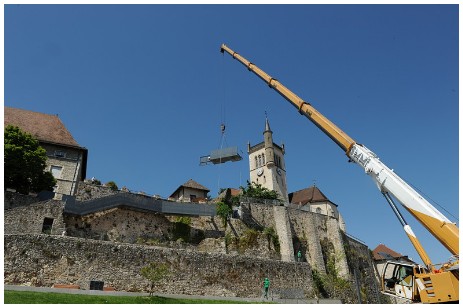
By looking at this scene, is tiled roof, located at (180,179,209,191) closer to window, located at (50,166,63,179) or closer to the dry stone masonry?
the dry stone masonry

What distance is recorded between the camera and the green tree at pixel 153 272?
19516 millimetres

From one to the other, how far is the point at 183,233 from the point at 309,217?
50.3 ft

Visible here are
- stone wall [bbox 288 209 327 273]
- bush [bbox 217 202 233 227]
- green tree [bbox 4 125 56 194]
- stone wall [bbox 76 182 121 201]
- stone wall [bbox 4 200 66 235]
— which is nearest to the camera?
stone wall [bbox 4 200 66 235]

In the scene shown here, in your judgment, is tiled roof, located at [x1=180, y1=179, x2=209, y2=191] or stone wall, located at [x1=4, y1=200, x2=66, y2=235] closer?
stone wall, located at [x1=4, y1=200, x2=66, y2=235]

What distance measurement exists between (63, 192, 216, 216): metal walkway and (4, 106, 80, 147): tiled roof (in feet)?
A: 27.8

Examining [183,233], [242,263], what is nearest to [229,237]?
[183,233]

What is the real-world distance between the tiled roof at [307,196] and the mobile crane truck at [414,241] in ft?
145

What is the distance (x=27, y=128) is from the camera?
3447 cm

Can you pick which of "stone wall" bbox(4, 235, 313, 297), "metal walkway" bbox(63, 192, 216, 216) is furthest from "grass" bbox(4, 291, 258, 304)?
"metal walkway" bbox(63, 192, 216, 216)

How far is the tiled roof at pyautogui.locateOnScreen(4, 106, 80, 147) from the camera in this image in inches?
1350

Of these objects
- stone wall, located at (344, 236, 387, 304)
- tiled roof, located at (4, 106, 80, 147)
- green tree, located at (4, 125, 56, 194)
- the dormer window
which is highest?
tiled roof, located at (4, 106, 80, 147)

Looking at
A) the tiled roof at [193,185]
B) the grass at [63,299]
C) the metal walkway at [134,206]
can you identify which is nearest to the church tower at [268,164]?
the tiled roof at [193,185]

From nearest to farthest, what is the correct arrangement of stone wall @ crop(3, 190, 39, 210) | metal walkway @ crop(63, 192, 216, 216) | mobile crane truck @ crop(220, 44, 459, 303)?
1. mobile crane truck @ crop(220, 44, 459, 303)
2. stone wall @ crop(3, 190, 39, 210)
3. metal walkway @ crop(63, 192, 216, 216)

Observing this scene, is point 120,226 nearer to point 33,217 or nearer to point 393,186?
point 33,217
